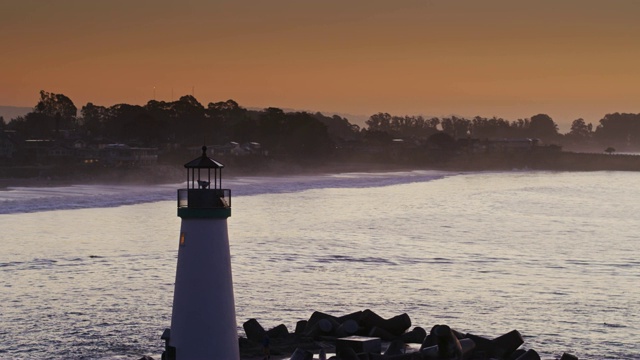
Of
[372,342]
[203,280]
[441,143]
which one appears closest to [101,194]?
[372,342]

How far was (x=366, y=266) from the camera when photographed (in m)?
33.7

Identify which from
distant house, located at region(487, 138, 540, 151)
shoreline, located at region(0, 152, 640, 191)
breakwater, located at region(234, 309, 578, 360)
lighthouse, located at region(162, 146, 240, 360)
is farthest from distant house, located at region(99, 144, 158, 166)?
lighthouse, located at region(162, 146, 240, 360)

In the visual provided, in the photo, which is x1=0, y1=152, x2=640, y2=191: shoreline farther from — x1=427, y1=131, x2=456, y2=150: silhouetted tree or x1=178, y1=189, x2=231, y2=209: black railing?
x1=178, y1=189, x2=231, y2=209: black railing

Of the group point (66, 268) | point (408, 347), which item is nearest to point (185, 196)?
point (408, 347)

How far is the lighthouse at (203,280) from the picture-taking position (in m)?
13.4

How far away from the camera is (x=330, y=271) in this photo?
31.9 metres

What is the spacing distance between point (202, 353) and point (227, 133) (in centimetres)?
14283

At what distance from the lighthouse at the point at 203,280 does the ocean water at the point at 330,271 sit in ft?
20.4

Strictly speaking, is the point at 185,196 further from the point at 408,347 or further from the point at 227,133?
the point at 227,133

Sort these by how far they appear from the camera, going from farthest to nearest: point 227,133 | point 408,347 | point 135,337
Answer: point 227,133 → point 135,337 → point 408,347

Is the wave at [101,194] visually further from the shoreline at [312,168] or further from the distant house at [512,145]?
the distant house at [512,145]

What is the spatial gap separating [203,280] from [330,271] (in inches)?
729

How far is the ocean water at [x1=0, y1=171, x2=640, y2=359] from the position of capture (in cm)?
2244

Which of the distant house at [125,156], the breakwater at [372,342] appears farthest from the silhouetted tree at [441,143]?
the breakwater at [372,342]
